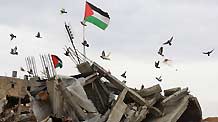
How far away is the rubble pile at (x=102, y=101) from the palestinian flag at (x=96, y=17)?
2.25m

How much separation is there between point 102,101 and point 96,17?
2730mm

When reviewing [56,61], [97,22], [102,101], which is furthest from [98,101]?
[56,61]

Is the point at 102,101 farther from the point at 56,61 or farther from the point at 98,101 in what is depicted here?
the point at 56,61

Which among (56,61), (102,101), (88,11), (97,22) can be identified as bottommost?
(102,101)

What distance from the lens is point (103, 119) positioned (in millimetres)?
7488

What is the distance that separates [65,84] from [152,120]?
1814 millimetres

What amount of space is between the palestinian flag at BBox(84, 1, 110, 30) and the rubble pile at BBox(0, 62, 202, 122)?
7.39ft

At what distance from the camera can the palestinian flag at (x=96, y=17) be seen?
10.6m

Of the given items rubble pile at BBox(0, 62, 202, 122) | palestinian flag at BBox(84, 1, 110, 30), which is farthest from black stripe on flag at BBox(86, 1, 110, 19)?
rubble pile at BBox(0, 62, 202, 122)

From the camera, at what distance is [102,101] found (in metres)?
8.60

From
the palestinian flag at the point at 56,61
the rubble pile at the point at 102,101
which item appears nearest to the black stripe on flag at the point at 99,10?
the rubble pile at the point at 102,101

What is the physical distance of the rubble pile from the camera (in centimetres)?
768

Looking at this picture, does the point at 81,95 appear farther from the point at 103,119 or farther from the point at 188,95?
the point at 188,95

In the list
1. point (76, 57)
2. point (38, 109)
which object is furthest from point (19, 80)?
point (38, 109)
